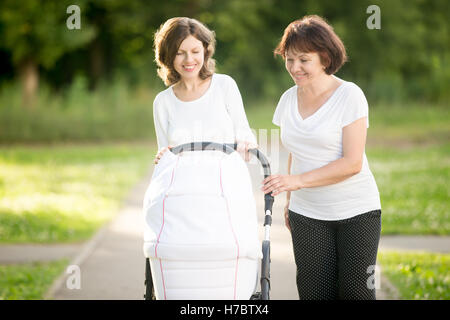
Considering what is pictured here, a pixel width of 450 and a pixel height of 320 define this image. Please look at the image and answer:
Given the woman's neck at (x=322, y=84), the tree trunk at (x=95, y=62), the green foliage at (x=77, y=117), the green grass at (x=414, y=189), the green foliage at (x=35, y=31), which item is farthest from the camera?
the tree trunk at (x=95, y=62)

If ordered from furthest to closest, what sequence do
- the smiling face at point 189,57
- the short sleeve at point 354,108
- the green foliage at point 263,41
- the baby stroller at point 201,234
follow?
the green foliage at point 263,41 → the smiling face at point 189,57 → the short sleeve at point 354,108 → the baby stroller at point 201,234

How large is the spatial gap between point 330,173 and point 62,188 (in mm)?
8599

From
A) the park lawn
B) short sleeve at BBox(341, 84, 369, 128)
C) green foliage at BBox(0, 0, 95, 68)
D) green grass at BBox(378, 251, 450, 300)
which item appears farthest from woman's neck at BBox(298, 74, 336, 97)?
green foliage at BBox(0, 0, 95, 68)

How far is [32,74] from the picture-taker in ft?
79.9

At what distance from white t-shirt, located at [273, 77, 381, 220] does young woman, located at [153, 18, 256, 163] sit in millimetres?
250

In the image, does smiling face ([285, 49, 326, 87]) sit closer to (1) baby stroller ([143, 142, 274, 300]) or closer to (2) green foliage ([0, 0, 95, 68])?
→ (1) baby stroller ([143, 142, 274, 300])

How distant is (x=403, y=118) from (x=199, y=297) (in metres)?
20.6

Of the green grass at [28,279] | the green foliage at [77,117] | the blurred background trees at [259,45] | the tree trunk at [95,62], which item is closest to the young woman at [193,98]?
the green grass at [28,279]

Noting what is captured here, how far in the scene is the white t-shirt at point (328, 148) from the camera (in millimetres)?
3260

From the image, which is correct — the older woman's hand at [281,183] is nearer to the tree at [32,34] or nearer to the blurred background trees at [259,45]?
the tree at [32,34]

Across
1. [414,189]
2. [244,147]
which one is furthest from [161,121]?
[414,189]

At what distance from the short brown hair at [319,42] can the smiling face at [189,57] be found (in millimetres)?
512
